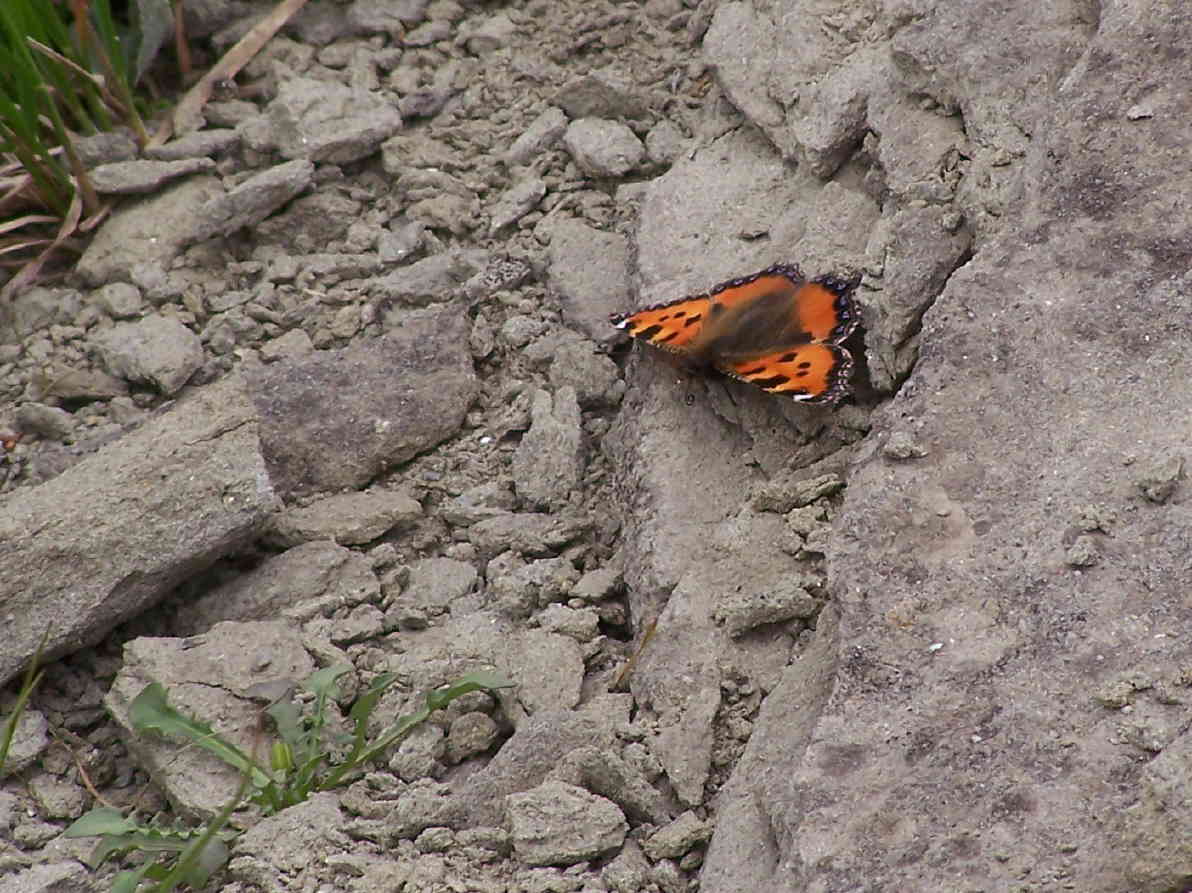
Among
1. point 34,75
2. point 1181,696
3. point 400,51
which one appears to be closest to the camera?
point 1181,696

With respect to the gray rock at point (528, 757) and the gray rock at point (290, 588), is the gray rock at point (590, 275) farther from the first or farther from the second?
the gray rock at point (528, 757)

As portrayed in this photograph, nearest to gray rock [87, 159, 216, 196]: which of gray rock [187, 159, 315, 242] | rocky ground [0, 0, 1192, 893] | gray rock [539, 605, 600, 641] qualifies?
rocky ground [0, 0, 1192, 893]

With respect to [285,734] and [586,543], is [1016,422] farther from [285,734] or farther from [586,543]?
[285,734]

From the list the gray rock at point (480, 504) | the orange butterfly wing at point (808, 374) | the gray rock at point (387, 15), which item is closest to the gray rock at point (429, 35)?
the gray rock at point (387, 15)

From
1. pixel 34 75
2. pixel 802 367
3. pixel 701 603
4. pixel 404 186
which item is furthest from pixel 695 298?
pixel 34 75

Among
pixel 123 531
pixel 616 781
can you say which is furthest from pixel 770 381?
pixel 123 531

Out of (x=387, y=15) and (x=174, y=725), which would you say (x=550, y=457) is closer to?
(x=174, y=725)
